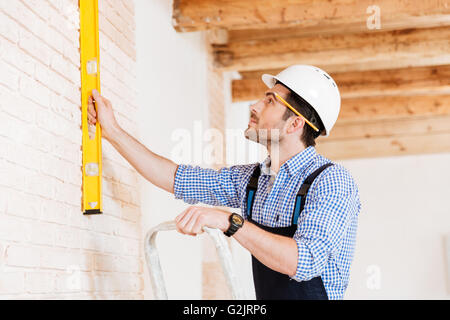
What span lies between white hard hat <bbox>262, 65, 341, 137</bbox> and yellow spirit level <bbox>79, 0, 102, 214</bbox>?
0.76 metres

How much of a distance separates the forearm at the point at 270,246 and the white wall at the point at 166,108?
1218mm

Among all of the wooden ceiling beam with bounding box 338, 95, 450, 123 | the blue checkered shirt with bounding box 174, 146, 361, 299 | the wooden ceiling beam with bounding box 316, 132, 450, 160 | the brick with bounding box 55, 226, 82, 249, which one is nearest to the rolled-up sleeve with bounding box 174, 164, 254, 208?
the blue checkered shirt with bounding box 174, 146, 361, 299

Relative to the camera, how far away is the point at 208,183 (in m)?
2.55

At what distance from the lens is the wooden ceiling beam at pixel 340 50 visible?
495 centimetres

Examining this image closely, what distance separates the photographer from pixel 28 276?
1.91 m

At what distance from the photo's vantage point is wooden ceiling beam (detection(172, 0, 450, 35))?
3.79 metres

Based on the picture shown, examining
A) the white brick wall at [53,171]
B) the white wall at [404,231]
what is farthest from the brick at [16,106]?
the white wall at [404,231]

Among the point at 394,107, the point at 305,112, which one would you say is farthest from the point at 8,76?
the point at 394,107

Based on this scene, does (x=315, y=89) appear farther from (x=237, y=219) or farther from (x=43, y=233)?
(x=43, y=233)

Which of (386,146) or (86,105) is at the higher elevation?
(386,146)

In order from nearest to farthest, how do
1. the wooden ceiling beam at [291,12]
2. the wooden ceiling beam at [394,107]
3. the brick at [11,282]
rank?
the brick at [11,282], the wooden ceiling beam at [291,12], the wooden ceiling beam at [394,107]

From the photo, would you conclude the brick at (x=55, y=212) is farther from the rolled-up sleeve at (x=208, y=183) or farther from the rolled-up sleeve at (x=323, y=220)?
the rolled-up sleeve at (x=323, y=220)

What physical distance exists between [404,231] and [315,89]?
211 inches
